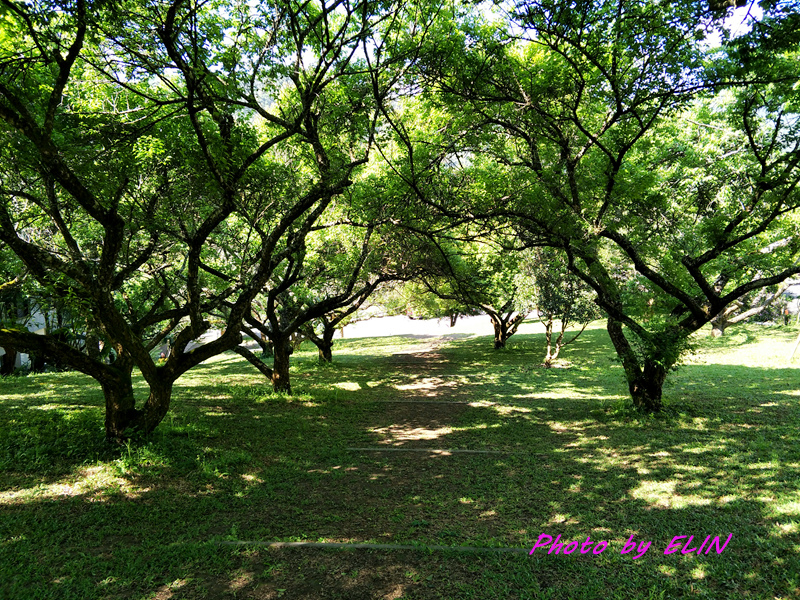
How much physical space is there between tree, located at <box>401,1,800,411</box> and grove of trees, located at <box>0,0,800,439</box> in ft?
0.14

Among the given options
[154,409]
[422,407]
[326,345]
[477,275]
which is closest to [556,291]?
[477,275]

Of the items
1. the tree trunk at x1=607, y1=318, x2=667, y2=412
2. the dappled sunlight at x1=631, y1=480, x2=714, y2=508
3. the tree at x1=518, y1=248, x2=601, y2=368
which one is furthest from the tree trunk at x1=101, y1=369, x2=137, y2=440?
the tree at x1=518, y1=248, x2=601, y2=368

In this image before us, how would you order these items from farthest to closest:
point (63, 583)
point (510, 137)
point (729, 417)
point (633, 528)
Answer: point (510, 137) → point (729, 417) → point (633, 528) → point (63, 583)

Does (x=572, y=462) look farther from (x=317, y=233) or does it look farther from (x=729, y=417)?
(x=317, y=233)

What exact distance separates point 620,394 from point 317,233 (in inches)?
324

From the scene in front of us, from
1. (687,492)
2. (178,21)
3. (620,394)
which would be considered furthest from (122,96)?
(620,394)

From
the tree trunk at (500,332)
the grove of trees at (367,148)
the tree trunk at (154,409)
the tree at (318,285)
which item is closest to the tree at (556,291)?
the grove of trees at (367,148)

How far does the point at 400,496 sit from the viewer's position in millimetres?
5039

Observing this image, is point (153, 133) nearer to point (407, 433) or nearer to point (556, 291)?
point (407, 433)

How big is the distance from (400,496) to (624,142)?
591cm

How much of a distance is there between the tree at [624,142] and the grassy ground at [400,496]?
1.97 metres

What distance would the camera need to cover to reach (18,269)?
8.96 m

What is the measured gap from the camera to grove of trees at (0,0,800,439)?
16.5 feet

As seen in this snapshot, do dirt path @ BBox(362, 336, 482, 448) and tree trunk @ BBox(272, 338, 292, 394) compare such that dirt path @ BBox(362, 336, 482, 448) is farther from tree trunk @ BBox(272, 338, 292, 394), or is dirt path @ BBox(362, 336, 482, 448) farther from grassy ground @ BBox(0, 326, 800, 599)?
tree trunk @ BBox(272, 338, 292, 394)
